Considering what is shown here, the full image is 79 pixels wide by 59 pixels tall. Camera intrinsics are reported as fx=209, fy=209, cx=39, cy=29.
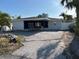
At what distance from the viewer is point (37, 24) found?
1770 inches

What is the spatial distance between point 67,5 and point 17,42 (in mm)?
13537

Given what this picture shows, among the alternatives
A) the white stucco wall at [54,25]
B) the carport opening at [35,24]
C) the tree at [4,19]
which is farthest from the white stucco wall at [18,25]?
the white stucco wall at [54,25]

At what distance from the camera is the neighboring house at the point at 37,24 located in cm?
4419

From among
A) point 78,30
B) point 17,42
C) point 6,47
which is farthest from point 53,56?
point 78,30

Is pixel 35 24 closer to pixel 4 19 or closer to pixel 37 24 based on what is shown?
pixel 37 24

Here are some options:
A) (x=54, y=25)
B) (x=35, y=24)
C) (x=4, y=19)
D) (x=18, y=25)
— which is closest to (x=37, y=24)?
(x=35, y=24)

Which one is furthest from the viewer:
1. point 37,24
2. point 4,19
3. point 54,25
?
point 37,24

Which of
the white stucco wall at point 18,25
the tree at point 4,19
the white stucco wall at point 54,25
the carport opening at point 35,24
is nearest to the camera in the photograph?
the tree at point 4,19

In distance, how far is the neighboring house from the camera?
4419 centimetres

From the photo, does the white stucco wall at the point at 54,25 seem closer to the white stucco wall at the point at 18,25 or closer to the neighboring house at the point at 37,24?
the neighboring house at the point at 37,24

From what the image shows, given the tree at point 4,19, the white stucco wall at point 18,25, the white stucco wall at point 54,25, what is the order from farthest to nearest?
the white stucco wall at point 54,25
the white stucco wall at point 18,25
the tree at point 4,19

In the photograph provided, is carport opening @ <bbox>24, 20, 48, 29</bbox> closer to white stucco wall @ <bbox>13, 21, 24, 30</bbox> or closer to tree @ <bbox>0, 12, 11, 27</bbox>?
white stucco wall @ <bbox>13, 21, 24, 30</bbox>

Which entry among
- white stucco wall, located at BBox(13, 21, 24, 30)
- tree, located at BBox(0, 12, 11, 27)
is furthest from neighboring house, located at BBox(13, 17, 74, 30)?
tree, located at BBox(0, 12, 11, 27)

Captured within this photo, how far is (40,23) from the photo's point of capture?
147ft
